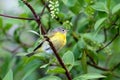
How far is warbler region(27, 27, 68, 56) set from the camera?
1.49 metres

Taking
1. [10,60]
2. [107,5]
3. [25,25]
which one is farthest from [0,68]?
[107,5]

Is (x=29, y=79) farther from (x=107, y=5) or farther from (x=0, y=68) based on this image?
(x=107, y=5)

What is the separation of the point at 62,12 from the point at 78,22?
0.76 ft

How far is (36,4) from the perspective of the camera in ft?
5.70

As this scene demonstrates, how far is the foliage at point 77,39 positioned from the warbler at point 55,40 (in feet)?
0.07

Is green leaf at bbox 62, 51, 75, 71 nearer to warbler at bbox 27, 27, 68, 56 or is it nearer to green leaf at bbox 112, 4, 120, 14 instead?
warbler at bbox 27, 27, 68, 56

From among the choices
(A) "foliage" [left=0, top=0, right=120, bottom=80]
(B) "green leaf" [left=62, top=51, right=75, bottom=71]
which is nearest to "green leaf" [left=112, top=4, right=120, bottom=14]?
(A) "foliage" [left=0, top=0, right=120, bottom=80]

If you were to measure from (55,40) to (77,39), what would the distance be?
17cm

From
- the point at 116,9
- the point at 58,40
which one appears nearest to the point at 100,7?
the point at 116,9

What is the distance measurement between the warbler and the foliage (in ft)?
0.07

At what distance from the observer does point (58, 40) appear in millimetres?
1566

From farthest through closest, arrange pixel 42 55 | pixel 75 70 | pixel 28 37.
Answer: pixel 28 37 → pixel 75 70 → pixel 42 55

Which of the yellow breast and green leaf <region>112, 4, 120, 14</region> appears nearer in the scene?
green leaf <region>112, 4, 120, 14</region>

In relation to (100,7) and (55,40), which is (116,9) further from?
(55,40)
